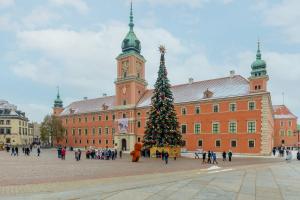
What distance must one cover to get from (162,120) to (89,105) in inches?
1696

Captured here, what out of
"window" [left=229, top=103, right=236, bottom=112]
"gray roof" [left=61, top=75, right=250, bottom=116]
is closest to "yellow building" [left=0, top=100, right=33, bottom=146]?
"gray roof" [left=61, top=75, right=250, bottom=116]

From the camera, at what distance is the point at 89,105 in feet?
255

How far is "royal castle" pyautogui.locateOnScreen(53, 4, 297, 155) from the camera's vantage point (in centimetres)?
4584

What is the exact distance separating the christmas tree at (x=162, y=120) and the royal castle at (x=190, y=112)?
42.4 feet

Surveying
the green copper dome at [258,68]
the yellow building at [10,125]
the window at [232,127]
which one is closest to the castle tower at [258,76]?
the green copper dome at [258,68]

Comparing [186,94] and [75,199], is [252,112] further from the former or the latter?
[75,199]

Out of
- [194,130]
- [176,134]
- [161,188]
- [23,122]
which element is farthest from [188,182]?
[23,122]

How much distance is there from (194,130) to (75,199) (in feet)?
149

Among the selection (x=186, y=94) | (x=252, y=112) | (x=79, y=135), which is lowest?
(x=79, y=135)

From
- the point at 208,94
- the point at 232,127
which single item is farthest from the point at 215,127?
the point at 208,94

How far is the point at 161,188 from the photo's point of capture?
1068cm

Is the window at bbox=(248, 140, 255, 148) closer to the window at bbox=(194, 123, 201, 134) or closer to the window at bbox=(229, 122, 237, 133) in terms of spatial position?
the window at bbox=(229, 122, 237, 133)

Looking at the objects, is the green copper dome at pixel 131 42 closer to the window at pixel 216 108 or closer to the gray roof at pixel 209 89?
the gray roof at pixel 209 89

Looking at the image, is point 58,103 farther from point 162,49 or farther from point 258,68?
point 258,68
